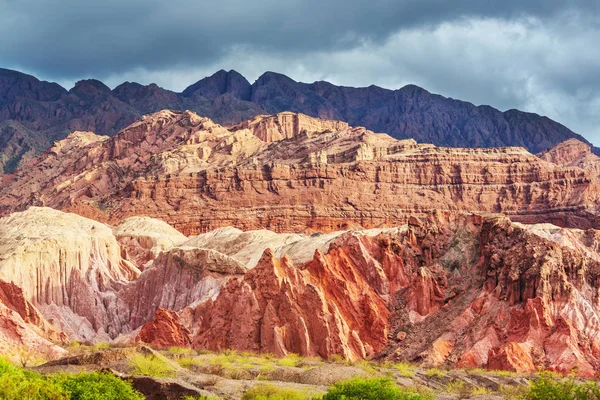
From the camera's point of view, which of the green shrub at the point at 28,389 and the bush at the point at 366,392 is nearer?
the green shrub at the point at 28,389

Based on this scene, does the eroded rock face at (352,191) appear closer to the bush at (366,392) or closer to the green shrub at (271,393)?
the green shrub at (271,393)

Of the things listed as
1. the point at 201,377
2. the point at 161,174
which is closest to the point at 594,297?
the point at 201,377

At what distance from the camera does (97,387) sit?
33000 millimetres

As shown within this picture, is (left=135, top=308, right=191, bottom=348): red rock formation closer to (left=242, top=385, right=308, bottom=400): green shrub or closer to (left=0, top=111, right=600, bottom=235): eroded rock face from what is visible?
(left=242, top=385, right=308, bottom=400): green shrub

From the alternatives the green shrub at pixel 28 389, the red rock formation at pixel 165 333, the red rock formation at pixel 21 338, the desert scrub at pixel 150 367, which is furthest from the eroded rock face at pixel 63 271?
the green shrub at pixel 28 389

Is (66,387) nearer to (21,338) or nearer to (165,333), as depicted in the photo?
(21,338)

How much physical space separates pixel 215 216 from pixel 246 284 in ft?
299

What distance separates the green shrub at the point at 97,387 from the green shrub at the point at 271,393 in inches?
147

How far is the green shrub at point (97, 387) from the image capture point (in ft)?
107

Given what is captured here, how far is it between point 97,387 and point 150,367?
491cm

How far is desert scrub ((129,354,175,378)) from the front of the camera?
37.4 m

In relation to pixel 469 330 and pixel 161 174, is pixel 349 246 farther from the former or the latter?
pixel 161 174

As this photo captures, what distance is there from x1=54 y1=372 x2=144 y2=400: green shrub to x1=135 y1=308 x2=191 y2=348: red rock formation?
32.9 metres

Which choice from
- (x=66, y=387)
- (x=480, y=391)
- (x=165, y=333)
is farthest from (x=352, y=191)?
(x=66, y=387)
